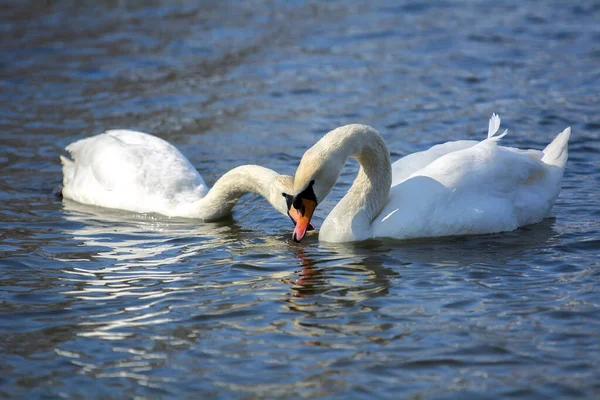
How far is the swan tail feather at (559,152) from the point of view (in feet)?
31.4

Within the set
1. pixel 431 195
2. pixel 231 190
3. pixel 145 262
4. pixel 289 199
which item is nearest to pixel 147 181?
pixel 231 190

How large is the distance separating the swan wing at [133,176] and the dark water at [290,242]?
20 centimetres

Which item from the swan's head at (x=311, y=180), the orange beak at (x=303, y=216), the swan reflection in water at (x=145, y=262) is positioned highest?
the swan's head at (x=311, y=180)

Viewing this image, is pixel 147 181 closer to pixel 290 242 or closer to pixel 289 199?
pixel 290 242

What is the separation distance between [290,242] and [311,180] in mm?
1182

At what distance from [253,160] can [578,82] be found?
5.31 meters

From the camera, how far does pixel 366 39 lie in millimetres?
17656

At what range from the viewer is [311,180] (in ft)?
26.4

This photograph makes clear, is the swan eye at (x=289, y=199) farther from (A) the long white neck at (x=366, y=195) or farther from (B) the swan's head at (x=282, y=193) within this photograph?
(A) the long white neck at (x=366, y=195)

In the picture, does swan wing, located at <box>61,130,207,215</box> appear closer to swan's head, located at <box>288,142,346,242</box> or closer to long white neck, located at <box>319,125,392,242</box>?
long white neck, located at <box>319,125,392,242</box>

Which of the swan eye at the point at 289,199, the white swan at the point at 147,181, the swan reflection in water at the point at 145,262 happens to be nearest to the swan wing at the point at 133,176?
the white swan at the point at 147,181

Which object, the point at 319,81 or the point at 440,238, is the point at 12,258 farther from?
the point at 319,81

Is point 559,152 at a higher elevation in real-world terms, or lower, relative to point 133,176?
higher

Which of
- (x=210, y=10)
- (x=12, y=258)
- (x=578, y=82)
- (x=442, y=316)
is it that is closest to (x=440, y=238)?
(x=442, y=316)
